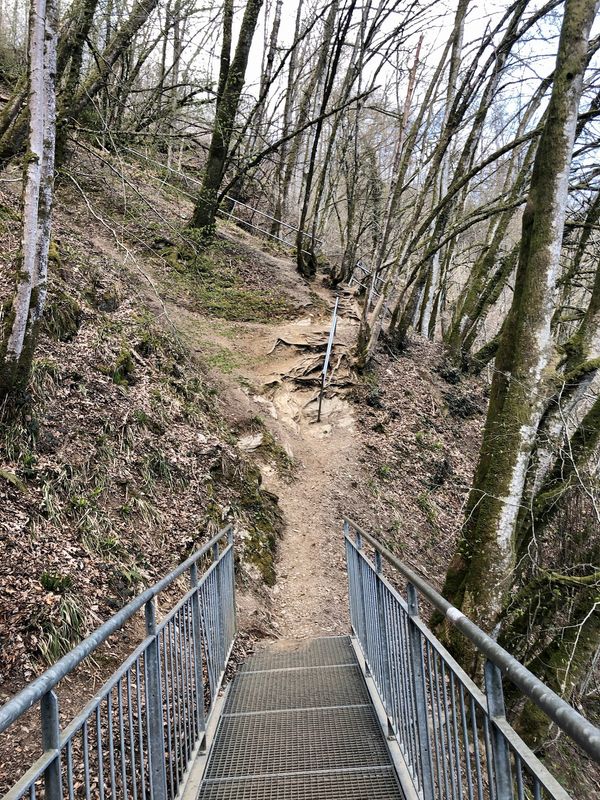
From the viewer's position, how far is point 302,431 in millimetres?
12539

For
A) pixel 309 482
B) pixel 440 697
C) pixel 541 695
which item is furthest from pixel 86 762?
pixel 309 482

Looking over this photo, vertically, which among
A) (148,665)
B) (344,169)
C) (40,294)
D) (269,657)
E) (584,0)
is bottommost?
(269,657)

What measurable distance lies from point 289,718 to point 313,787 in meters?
0.90

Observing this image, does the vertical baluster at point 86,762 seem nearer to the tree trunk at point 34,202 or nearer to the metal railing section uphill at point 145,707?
the metal railing section uphill at point 145,707

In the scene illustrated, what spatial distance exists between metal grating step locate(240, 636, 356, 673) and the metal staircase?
4cm

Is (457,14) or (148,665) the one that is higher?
(457,14)

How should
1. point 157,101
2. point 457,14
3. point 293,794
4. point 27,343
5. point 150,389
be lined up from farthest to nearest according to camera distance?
point 157,101 → point 457,14 → point 150,389 → point 27,343 → point 293,794

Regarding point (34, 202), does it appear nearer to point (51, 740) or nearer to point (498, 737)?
point (51, 740)

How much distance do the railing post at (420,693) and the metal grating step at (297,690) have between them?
Answer: 174 cm

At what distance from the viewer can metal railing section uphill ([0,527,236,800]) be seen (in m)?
1.50

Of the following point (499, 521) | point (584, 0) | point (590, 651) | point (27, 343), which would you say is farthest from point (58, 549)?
point (584, 0)

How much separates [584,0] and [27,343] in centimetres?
707

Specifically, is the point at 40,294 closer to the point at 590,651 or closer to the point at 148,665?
the point at 148,665

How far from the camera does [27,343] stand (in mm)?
5418
